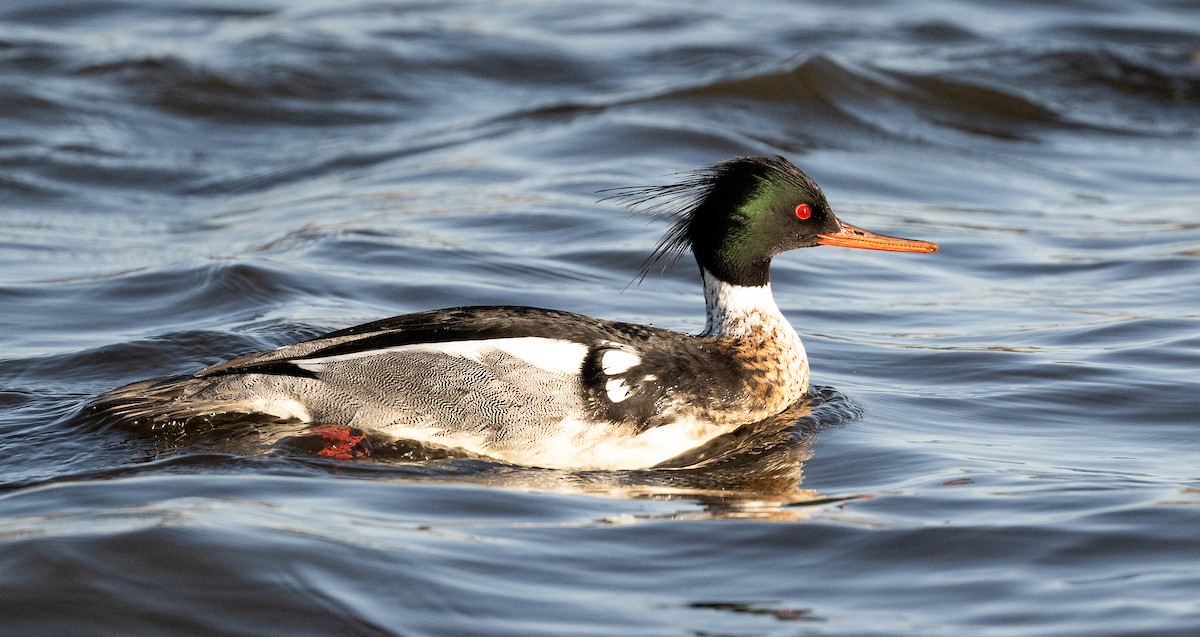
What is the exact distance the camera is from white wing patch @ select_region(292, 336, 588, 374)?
6641 millimetres

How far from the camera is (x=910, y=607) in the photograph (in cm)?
517

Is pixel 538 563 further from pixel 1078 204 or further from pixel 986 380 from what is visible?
pixel 1078 204

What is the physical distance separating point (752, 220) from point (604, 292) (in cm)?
258

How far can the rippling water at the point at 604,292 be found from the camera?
5.29 metres

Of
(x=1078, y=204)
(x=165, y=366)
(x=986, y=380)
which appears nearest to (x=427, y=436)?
(x=165, y=366)

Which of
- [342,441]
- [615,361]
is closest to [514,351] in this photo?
[615,361]

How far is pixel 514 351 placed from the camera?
6.64 metres

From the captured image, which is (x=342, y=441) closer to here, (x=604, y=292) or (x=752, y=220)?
(x=752, y=220)

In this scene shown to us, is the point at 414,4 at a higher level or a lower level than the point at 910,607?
higher

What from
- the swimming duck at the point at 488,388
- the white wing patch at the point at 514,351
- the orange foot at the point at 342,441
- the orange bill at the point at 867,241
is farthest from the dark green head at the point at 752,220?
the orange foot at the point at 342,441

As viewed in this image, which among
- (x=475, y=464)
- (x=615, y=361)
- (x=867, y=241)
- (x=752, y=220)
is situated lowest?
(x=475, y=464)

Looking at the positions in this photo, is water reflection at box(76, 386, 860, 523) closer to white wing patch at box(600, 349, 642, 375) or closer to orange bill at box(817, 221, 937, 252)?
white wing patch at box(600, 349, 642, 375)

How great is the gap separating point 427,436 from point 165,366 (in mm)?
2271

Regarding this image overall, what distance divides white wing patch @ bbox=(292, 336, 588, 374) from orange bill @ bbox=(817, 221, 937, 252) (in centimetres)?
170
